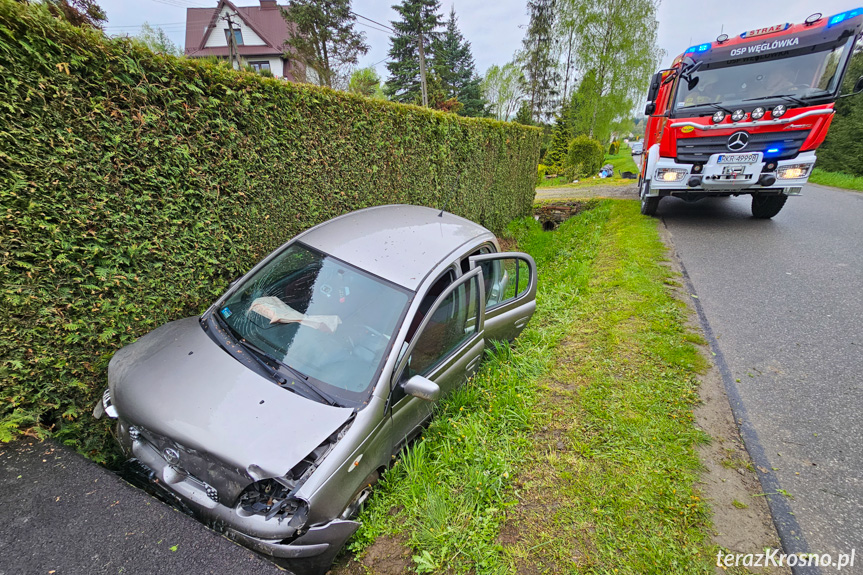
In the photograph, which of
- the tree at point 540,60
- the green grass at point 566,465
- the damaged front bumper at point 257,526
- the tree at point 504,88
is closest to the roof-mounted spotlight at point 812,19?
the green grass at point 566,465

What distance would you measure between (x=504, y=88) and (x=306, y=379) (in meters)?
36.7

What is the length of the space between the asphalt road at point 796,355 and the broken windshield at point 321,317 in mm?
2586

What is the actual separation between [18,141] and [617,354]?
4.82m

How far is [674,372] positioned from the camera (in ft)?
10.8

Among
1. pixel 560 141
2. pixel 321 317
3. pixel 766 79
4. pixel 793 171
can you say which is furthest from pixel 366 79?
pixel 321 317

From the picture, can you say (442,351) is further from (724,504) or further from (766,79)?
(766,79)

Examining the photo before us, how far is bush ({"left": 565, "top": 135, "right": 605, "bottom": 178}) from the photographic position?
2034cm

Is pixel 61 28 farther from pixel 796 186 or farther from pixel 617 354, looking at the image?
pixel 796 186

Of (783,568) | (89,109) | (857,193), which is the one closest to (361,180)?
(89,109)

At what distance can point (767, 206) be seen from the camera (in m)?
7.68

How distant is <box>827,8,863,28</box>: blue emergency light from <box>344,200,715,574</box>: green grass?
620 cm

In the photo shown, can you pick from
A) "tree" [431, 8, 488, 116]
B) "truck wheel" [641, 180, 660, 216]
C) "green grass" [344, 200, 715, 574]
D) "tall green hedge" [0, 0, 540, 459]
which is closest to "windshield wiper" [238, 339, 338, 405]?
"green grass" [344, 200, 715, 574]

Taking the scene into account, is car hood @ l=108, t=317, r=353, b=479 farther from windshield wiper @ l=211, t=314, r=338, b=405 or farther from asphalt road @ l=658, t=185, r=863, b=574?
asphalt road @ l=658, t=185, r=863, b=574

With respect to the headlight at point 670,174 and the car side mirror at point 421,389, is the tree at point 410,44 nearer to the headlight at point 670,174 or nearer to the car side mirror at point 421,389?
the headlight at point 670,174
